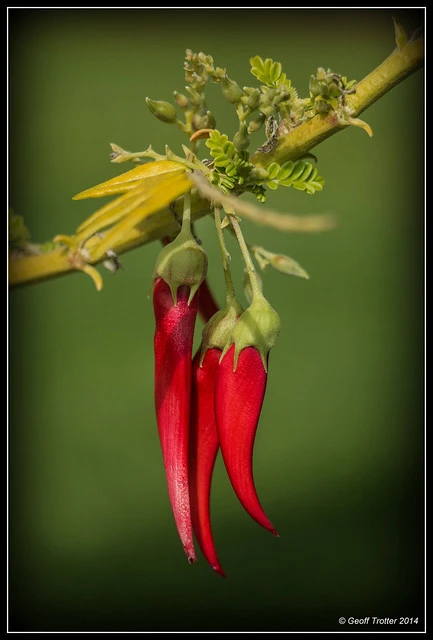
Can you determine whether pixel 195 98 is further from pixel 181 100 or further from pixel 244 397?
pixel 244 397

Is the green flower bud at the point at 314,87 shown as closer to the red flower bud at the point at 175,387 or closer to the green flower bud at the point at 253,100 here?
the green flower bud at the point at 253,100

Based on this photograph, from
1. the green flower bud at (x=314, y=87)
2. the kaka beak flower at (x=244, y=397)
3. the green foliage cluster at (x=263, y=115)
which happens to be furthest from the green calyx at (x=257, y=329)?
the green flower bud at (x=314, y=87)

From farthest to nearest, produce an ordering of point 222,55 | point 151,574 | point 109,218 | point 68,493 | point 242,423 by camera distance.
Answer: point 222,55
point 68,493
point 151,574
point 109,218
point 242,423

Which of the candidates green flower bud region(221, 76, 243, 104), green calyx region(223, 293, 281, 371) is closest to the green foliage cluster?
green flower bud region(221, 76, 243, 104)

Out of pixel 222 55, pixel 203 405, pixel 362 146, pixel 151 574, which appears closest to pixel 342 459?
pixel 151 574

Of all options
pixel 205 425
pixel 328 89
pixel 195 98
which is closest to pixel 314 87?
pixel 328 89

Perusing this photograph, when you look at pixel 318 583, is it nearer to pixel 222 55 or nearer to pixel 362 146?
pixel 362 146
